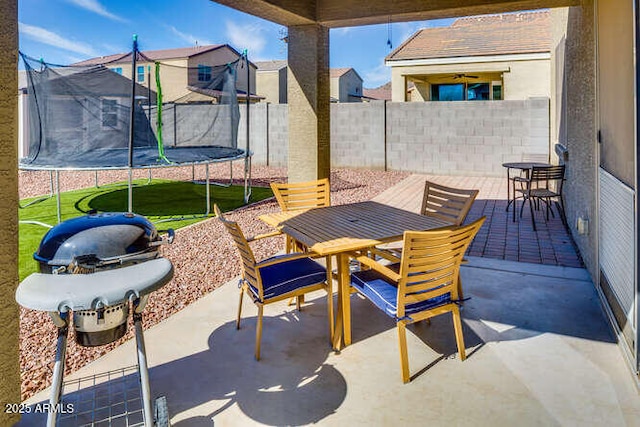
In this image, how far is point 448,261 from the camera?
2475 mm

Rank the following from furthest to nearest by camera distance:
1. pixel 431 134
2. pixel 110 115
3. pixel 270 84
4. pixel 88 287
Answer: pixel 270 84 → pixel 431 134 → pixel 110 115 → pixel 88 287

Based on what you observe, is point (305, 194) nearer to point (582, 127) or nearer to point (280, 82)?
point (582, 127)

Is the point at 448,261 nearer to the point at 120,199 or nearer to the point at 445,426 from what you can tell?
the point at 445,426

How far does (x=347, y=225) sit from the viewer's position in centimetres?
308

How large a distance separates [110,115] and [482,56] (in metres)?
11.5

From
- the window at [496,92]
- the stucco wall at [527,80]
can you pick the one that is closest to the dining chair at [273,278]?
the stucco wall at [527,80]

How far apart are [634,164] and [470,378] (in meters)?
1.42

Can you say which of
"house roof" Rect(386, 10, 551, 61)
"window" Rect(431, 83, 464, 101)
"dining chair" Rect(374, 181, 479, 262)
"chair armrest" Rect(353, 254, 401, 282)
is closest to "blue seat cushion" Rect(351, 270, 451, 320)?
"chair armrest" Rect(353, 254, 401, 282)

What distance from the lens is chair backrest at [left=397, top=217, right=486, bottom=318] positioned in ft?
7.45

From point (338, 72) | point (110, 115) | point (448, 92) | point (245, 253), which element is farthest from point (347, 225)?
point (338, 72)

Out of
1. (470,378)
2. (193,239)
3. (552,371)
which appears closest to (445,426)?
(470,378)

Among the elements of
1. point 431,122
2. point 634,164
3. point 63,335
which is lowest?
point 63,335

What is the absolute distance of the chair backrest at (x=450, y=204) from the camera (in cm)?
341

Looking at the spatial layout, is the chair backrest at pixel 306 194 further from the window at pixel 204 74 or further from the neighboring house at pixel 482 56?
the neighboring house at pixel 482 56
